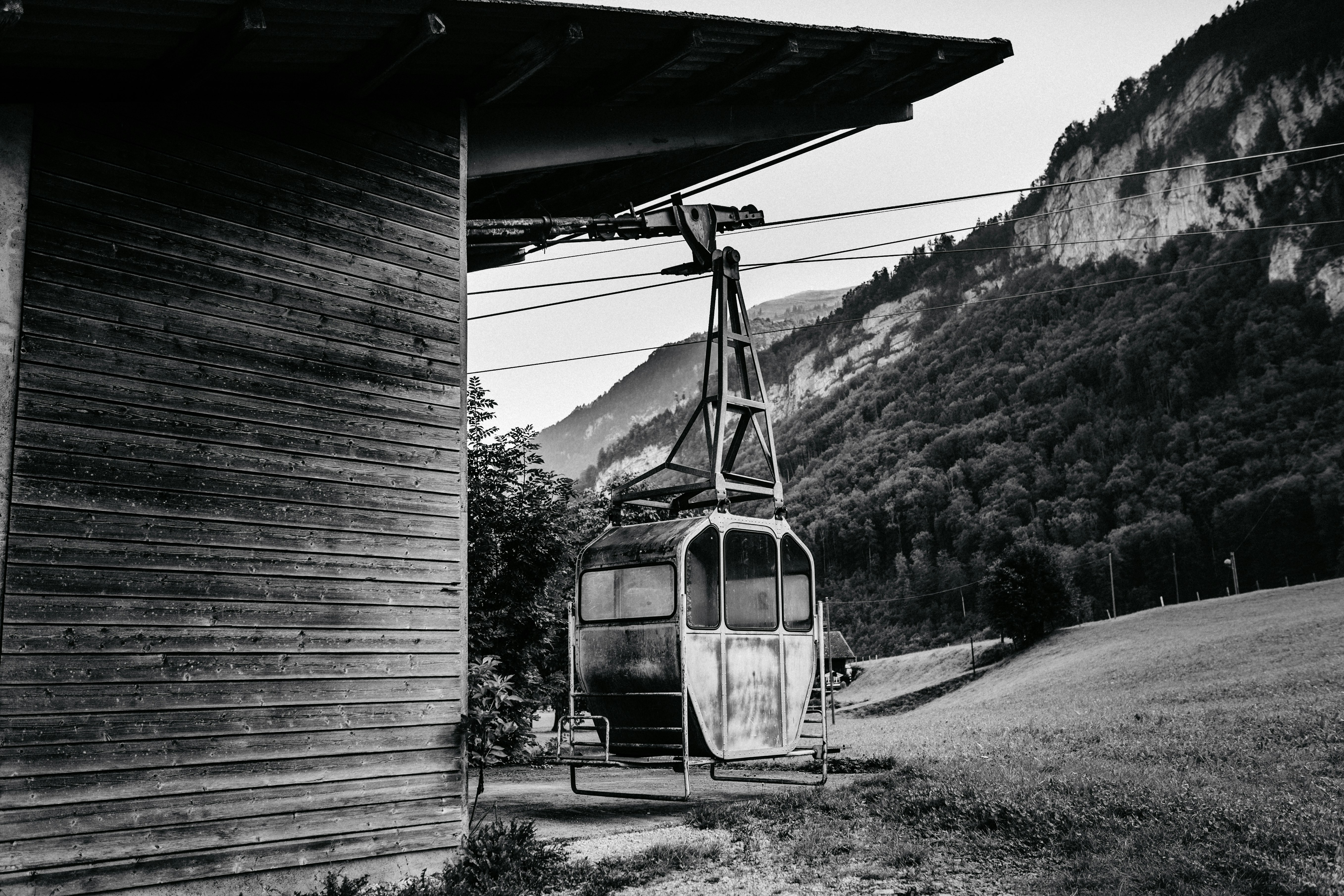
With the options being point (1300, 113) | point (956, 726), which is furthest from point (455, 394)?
point (1300, 113)

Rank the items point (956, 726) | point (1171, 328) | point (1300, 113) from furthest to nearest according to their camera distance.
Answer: point (1300, 113) → point (1171, 328) → point (956, 726)

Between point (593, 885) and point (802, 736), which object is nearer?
point (593, 885)

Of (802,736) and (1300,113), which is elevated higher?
(1300,113)

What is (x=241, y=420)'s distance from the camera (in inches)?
275

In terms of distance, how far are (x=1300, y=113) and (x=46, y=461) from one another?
196m

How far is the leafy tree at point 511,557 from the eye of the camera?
794 inches

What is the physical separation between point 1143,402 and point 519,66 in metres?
139

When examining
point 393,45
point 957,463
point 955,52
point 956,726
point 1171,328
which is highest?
point 1171,328

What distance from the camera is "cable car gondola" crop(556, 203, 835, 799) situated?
10.8 meters

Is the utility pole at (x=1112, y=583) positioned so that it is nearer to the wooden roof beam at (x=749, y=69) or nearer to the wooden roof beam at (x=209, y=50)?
the wooden roof beam at (x=749, y=69)

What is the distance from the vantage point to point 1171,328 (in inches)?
5344

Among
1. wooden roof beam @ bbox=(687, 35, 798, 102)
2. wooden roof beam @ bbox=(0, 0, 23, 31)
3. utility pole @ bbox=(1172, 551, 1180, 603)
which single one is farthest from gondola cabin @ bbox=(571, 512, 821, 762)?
utility pole @ bbox=(1172, 551, 1180, 603)

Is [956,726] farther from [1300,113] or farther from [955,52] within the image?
[1300,113]

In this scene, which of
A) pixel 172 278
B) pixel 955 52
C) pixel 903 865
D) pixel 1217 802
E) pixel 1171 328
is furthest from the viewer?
pixel 1171 328
